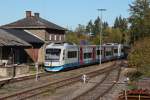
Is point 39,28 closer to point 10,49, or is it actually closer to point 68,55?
point 10,49

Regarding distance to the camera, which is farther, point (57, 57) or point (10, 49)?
point (10, 49)

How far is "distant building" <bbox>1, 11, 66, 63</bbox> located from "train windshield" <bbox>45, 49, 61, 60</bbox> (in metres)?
18.9

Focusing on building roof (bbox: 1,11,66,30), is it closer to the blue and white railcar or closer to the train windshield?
the blue and white railcar

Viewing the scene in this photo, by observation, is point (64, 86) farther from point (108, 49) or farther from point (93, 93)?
point (108, 49)

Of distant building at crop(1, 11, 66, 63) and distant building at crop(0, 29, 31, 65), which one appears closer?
distant building at crop(0, 29, 31, 65)

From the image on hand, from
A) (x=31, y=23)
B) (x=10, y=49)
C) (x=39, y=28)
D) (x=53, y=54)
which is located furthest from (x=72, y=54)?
(x=31, y=23)

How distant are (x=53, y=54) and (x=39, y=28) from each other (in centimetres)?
2236

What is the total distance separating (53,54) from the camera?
44156 mm

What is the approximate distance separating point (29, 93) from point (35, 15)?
4675 cm

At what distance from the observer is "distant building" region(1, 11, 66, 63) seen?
65438 mm

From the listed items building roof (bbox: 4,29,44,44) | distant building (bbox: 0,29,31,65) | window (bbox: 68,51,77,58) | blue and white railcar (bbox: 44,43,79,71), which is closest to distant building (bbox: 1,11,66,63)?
building roof (bbox: 4,29,44,44)

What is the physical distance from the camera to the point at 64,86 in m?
30.8

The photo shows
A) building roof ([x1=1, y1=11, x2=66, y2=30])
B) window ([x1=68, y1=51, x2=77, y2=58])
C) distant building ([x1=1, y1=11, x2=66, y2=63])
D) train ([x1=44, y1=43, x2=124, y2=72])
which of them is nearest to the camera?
train ([x1=44, y1=43, x2=124, y2=72])

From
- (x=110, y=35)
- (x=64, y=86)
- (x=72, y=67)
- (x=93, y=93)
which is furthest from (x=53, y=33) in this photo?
Answer: (x=110, y=35)
